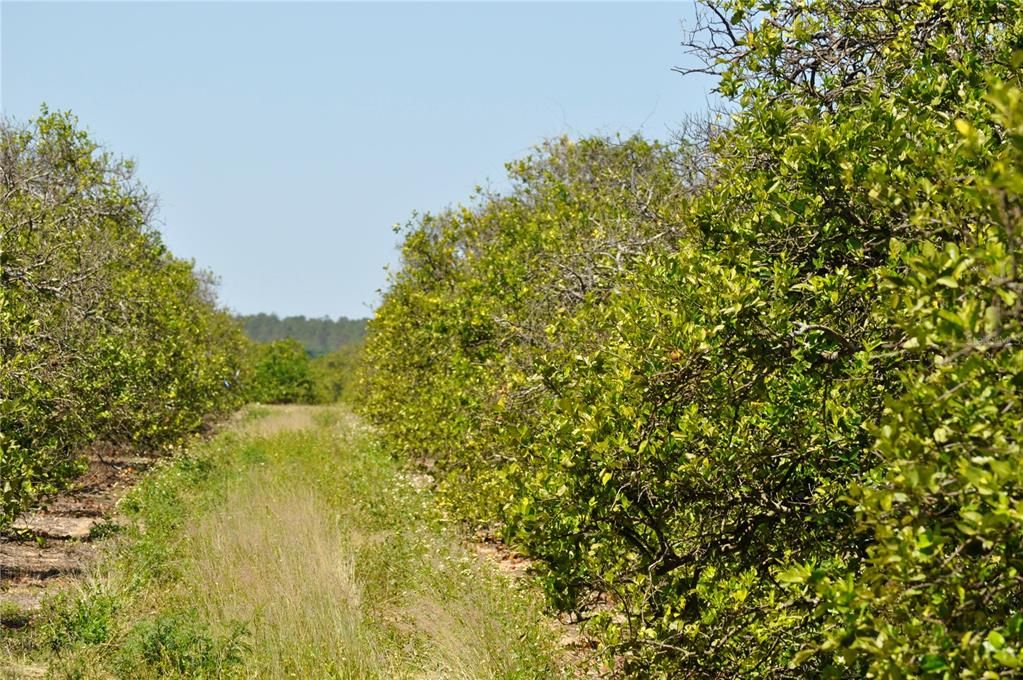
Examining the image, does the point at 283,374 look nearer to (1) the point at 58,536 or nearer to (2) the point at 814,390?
(1) the point at 58,536

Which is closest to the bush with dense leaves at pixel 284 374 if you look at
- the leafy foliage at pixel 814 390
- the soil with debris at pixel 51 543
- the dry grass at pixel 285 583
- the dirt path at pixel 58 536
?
the dirt path at pixel 58 536

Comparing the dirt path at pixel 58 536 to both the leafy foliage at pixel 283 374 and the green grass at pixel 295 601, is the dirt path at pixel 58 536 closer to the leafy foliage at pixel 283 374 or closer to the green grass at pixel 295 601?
the green grass at pixel 295 601

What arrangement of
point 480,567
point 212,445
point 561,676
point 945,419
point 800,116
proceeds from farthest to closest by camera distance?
1. point 212,445
2. point 480,567
3. point 561,676
4. point 800,116
5. point 945,419

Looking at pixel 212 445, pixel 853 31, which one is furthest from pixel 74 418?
pixel 212 445

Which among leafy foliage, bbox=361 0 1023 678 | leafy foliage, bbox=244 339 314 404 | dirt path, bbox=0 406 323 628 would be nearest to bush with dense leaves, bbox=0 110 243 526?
dirt path, bbox=0 406 323 628

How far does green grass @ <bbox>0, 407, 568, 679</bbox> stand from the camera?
290 inches

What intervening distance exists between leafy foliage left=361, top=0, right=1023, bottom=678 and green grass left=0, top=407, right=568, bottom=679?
216cm

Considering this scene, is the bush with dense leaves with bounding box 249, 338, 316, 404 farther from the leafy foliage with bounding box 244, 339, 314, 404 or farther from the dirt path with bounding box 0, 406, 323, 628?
the dirt path with bounding box 0, 406, 323, 628

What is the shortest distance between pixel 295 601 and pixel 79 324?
5.16 metres

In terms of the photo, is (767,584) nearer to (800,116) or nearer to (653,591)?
(653,591)

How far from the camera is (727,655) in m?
4.65

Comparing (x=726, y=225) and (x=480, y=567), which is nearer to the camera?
(x=726, y=225)

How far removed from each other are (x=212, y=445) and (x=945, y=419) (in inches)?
913

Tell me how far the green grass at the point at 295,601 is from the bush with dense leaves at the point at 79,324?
1.34 meters
